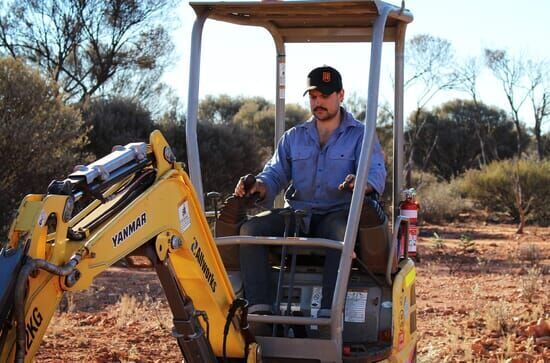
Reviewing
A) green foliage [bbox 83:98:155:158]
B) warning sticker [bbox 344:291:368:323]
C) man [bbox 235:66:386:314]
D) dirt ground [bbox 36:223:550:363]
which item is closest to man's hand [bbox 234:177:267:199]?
man [bbox 235:66:386:314]

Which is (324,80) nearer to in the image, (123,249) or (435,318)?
(123,249)

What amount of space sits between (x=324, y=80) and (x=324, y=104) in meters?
0.15

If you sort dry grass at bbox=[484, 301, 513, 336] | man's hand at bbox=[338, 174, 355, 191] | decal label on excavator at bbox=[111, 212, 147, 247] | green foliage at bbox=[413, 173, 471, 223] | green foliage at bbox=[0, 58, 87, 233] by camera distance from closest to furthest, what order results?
1. decal label on excavator at bbox=[111, 212, 147, 247]
2. man's hand at bbox=[338, 174, 355, 191]
3. dry grass at bbox=[484, 301, 513, 336]
4. green foliage at bbox=[0, 58, 87, 233]
5. green foliage at bbox=[413, 173, 471, 223]

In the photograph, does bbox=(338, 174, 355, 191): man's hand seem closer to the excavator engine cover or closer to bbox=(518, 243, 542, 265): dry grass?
the excavator engine cover

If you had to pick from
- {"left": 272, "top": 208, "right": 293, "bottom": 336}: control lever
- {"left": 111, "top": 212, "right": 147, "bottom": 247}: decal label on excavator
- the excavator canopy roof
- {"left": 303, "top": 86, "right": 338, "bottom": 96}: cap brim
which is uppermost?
the excavator canopy roof

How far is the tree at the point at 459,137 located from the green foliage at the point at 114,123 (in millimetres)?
20136

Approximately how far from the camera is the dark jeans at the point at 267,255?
214 inches

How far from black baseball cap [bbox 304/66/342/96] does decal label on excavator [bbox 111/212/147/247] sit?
6.41 feet

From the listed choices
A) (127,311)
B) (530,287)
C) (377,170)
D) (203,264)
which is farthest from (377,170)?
(530,287)

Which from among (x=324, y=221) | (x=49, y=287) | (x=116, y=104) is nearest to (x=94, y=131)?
(x=116, y=104)

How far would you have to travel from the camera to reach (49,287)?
364 cm

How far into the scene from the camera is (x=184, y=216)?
15.1ft

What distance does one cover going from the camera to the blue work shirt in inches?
229

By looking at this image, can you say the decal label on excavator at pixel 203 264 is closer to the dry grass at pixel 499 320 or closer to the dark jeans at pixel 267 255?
the dark jeans at pixel 267 255
